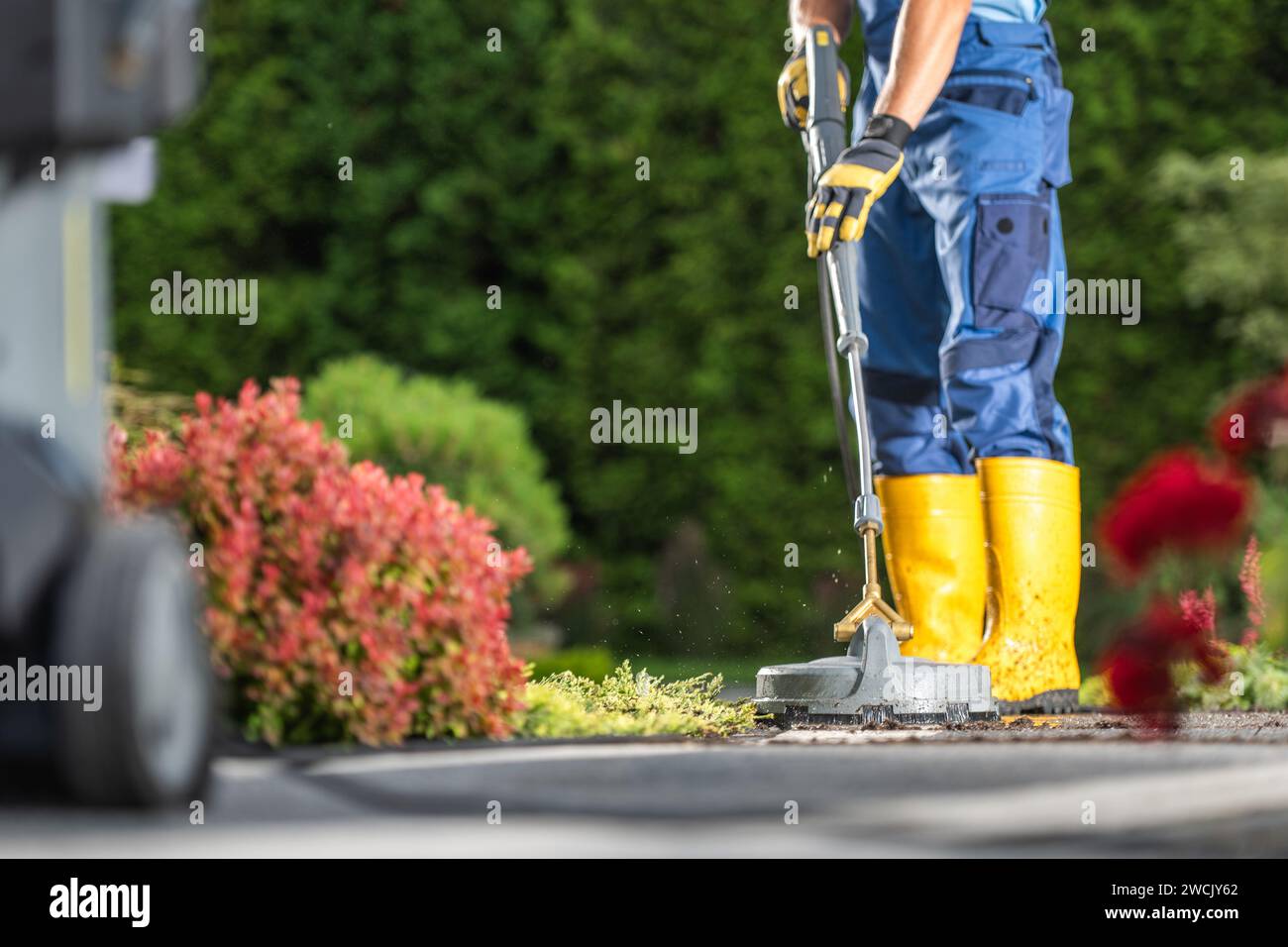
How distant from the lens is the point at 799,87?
4.20 metres

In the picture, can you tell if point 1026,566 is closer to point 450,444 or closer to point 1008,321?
point 1008,321

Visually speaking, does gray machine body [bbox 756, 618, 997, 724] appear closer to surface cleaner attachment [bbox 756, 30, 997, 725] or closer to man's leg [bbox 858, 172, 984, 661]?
surface cleaner attachment [bbox 756, 30, 997, 725]

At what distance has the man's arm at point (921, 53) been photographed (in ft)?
12.4

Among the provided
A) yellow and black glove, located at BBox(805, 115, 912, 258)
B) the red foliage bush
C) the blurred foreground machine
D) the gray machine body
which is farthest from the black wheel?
yellow and black glove, located at BBox(805, 115, 912, 258)

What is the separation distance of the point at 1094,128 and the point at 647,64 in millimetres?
2418

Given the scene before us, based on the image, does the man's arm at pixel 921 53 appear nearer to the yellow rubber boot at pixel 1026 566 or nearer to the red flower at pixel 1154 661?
the yellow rubber boot at pixel 1026 566

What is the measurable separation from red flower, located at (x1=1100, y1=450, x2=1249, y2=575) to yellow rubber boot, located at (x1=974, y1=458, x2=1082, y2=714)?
2.35 meters

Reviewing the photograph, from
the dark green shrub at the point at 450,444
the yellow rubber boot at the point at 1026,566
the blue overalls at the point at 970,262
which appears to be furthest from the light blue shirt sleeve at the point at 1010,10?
the dark green shrub at the point at 450,444

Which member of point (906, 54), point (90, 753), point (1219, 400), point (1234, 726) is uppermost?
point (906, 54)

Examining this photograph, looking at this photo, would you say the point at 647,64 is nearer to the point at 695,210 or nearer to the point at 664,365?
the point at 695,210

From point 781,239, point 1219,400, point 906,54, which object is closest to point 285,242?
point 781,239

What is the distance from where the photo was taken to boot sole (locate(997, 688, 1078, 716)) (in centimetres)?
413

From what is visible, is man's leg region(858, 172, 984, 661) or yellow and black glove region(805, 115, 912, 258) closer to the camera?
yellow and black glove region(805, 115, 912, 258)

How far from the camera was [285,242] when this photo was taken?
9.39m
